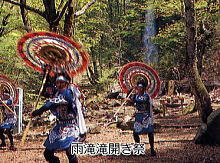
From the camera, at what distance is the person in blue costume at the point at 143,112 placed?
7.58m

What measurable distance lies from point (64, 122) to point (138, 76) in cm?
338

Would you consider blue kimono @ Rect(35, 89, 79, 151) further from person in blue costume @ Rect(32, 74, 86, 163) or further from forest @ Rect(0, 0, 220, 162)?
forest @ Rect(0, 0, 220, 162)

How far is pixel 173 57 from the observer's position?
74.0 ft

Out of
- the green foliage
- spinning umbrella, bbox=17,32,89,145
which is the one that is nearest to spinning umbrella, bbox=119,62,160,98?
spinning umbrella, bbox=17,32,89,145

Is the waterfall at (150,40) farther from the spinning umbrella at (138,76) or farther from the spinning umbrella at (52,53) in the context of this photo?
the spinning umbrella at (52,53)

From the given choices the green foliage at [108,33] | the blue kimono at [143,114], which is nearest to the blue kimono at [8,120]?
the green foliage at [108,33]

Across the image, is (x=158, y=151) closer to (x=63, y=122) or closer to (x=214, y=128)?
(x=214, y=128)

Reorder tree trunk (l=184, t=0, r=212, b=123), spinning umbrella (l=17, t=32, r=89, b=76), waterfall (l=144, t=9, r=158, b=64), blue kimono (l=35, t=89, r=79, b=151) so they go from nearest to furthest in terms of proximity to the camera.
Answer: blue kimono (l=35, t=89, r=79, b=151)
spinning umbrella (l=17, t=32, r=89, b=76)
tree trunk (l=184, t=0, r=212, b=123)
waterfall (l=144, t=9, r=158, b=64)

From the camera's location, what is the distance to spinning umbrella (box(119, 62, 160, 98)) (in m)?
7.94

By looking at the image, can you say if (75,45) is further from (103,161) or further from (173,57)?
(173,57)

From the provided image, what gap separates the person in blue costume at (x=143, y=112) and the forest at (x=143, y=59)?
0.65 meters

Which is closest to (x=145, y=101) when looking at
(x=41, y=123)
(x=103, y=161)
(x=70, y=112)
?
(x=103, y=161)

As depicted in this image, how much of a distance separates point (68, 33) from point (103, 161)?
4.08m

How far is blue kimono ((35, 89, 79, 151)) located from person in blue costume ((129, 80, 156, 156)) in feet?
8.87
